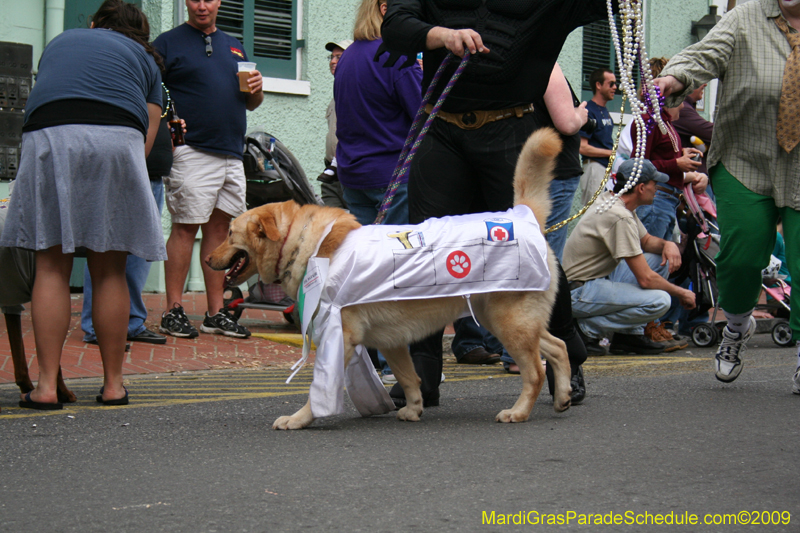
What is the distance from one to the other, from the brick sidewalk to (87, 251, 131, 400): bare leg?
1.29m

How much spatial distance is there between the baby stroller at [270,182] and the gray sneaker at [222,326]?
481 mm

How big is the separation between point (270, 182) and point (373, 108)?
2661 millimetres

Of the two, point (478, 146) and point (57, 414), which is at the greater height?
point (478, 146)

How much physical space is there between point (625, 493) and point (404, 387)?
1.57 meters

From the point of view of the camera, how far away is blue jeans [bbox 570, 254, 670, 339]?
23.1 feet

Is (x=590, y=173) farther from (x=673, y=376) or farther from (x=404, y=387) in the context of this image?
(x=404, y=387)

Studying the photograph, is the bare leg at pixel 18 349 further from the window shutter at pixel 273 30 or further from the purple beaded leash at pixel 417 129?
the window shutter at pixel 273 30

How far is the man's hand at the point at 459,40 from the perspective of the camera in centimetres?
375

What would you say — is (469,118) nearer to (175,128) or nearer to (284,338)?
(175,128)

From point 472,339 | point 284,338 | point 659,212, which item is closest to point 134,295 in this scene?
point 284,338

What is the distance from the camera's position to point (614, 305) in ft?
23.2

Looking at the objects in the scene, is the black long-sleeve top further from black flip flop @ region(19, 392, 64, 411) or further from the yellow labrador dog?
black flip flop @ region(19, 392, 64, 411)

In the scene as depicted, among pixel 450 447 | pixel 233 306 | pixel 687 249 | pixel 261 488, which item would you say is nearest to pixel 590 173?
pixel 687 249

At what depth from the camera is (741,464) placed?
3016 mm
